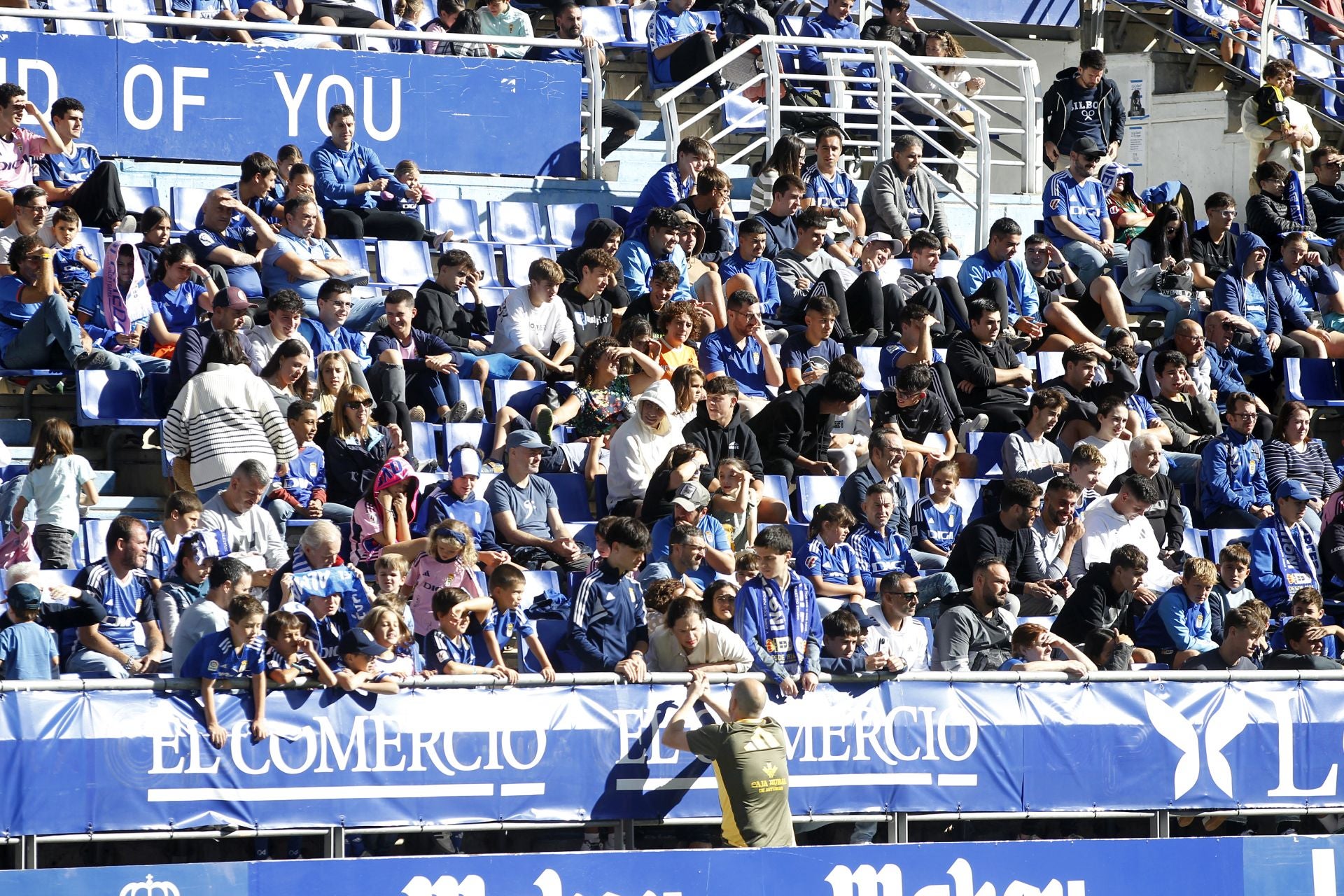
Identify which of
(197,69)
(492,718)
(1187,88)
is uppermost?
(1187,88)

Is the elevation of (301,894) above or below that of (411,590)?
below

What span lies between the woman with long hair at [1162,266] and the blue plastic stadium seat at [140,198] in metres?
6.44

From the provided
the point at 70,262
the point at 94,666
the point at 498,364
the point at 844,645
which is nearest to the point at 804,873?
the point at 844,645

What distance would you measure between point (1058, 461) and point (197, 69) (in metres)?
5.91

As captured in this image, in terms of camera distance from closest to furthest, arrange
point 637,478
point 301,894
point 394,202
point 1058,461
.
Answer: point 301,894 < point 637,478 < point 1058,461 < point 394,202

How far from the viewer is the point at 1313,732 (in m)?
9.73

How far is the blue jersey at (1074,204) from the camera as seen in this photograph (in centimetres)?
1484

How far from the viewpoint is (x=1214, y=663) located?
1039 centimetres

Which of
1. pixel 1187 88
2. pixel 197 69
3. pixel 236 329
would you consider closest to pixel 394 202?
pixel 197 69

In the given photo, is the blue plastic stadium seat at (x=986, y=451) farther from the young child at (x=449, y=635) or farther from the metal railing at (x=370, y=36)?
the young child at (x=449, y=635)

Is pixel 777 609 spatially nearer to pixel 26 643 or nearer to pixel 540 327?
pixel 540 327

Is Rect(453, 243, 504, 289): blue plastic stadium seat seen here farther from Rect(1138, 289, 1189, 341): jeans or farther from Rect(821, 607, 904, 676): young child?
Rect(821, 607, 904, 676): young child

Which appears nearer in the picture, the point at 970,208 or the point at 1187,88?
the point at 970,208

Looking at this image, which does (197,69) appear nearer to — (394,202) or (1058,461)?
(394,202)
